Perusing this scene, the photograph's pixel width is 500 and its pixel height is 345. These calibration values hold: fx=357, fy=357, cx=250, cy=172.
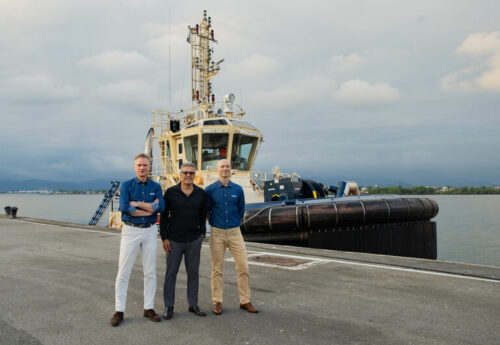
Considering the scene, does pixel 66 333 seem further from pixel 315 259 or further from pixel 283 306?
pixel 315 259

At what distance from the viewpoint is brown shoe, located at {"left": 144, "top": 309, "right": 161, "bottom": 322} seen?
3.58 meters

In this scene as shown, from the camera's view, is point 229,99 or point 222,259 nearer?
point 222,259

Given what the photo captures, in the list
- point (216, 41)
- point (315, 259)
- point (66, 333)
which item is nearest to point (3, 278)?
point (66, 333)

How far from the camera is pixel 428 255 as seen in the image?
10078mm

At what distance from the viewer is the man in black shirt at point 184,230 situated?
3842mm

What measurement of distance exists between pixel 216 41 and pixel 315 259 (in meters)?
14.3

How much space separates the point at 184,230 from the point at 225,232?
0.46m

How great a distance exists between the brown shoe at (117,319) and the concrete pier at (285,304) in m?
0.06

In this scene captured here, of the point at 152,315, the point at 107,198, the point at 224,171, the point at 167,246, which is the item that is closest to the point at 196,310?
the point at 152,315

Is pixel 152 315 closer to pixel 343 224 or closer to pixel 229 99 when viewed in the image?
pixel 343 224

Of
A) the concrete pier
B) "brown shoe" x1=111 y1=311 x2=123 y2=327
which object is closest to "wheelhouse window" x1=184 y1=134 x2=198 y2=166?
the concrete pier

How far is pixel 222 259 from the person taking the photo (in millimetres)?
3959

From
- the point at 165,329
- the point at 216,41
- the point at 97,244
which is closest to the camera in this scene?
the point at 165,329

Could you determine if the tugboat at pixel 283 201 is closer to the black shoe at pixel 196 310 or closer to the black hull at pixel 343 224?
the black hull at pixel 343 224
